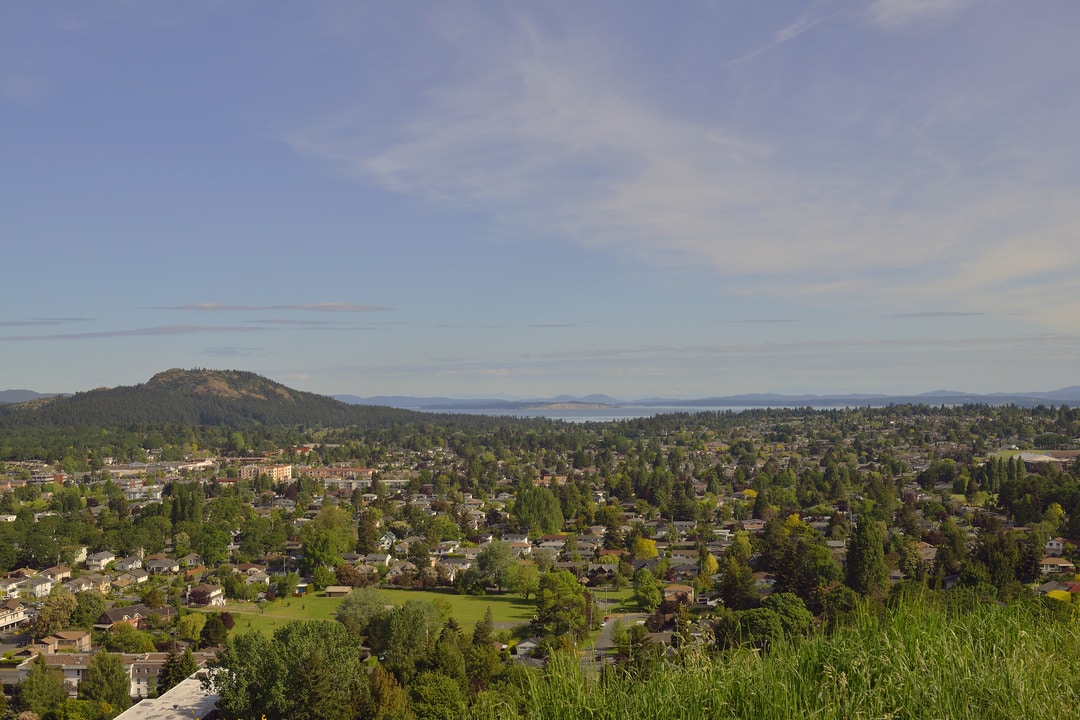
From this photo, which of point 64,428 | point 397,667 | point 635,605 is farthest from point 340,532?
point 64,428

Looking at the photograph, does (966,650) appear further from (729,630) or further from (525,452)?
(525,452)

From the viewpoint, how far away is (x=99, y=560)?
1272 inches

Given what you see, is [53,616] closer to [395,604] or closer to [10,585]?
[10,585]

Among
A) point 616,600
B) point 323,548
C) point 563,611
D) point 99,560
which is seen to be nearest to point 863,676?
point 563,611

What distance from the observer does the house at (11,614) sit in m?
23.1

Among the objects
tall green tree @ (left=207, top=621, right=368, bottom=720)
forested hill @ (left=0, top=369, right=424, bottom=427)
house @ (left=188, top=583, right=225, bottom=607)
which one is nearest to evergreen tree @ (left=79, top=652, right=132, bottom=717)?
tall green tree @ (left=207, top=621, right=368, bottom=720)

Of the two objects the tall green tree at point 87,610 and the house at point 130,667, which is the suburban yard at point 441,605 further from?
the house at point 130,667

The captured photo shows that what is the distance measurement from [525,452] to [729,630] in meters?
61.1

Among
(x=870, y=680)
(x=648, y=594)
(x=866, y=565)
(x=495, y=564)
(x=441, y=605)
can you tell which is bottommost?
(x=648, y=594)

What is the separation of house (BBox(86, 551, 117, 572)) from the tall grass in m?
31.8

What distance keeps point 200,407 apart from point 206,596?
105108mm

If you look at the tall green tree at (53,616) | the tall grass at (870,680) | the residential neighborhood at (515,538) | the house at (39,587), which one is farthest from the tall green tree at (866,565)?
the house at (39,587)

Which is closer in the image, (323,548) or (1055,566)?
(1055,566)

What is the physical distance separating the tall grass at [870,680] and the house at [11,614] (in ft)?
77.0
